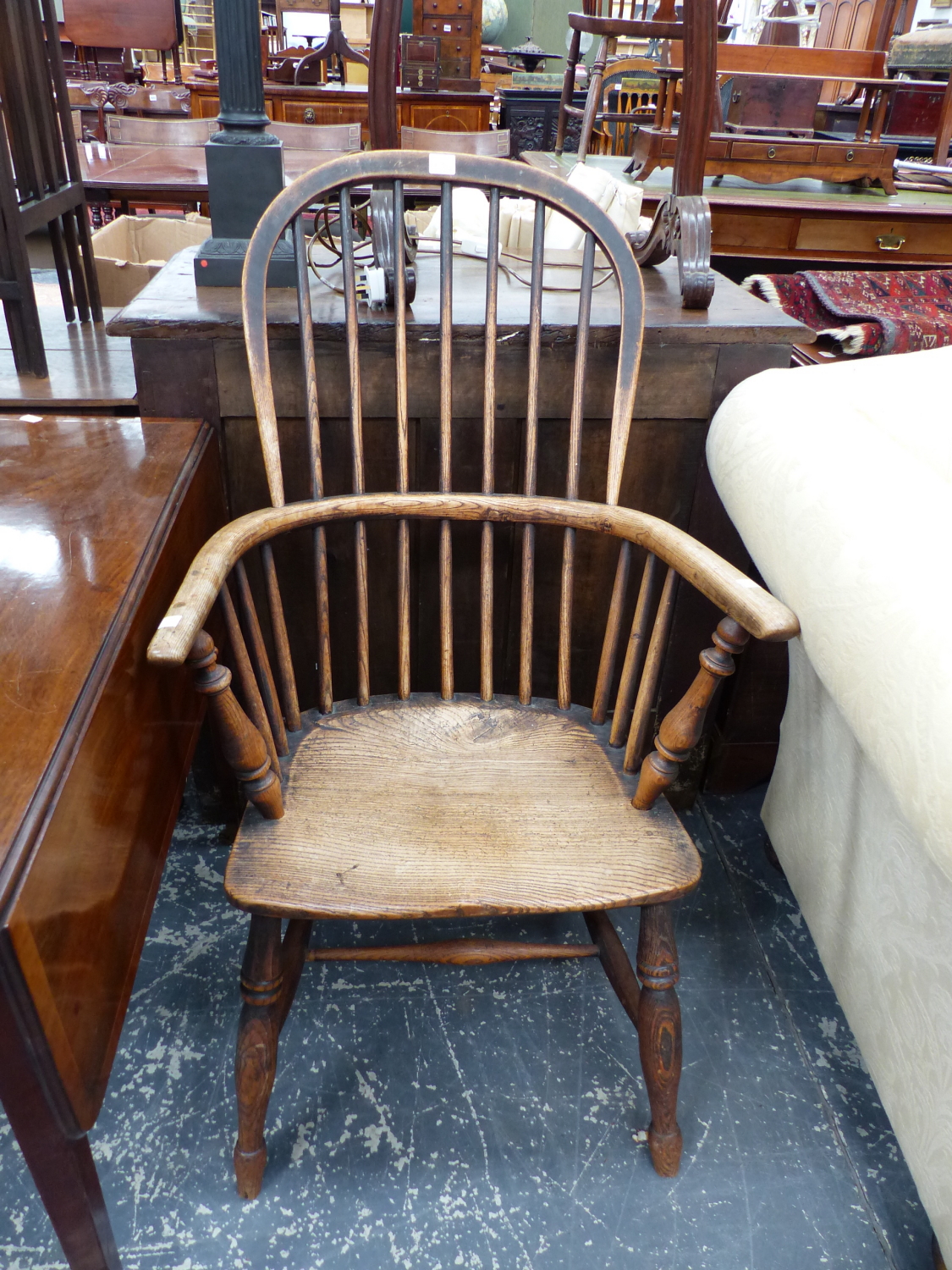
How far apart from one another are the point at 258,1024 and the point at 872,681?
0.77m

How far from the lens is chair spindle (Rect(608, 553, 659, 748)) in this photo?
111 cm

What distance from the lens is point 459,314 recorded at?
52.1 inches

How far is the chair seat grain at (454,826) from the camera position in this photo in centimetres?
94

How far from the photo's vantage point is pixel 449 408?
1212mm

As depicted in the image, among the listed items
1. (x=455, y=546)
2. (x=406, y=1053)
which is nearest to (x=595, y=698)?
(x=455, y=546)

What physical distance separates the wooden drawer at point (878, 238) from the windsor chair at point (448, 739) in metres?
2.55

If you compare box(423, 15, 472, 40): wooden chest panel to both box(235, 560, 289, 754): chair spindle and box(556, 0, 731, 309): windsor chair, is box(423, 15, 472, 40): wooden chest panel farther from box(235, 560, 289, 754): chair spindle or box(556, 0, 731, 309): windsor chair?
box(235, 560, 289, 754): chair spindle

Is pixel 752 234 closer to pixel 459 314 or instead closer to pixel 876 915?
pixel 459 314

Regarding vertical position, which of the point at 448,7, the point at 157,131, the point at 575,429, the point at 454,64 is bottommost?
the point at 575,429

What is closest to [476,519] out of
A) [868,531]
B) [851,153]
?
[868,531]

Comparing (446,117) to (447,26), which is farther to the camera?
(447,26)

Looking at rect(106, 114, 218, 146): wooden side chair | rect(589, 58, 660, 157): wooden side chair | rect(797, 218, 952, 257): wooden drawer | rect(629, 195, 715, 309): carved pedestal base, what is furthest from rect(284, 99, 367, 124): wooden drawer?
rect(629, 195, 715, 309): carved pedestal base

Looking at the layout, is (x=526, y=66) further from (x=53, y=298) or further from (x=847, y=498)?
(x=847, y=498)

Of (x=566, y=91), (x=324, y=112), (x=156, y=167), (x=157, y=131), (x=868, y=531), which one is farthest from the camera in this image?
(x=324, y=112)
